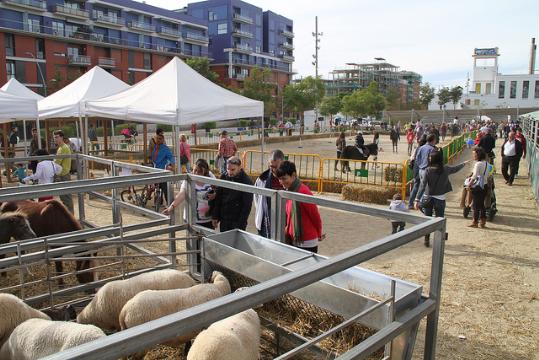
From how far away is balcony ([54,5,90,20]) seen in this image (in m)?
55.5

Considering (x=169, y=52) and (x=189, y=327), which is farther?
(x=169, y=52)

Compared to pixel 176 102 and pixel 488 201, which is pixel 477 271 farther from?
pixel 176 102

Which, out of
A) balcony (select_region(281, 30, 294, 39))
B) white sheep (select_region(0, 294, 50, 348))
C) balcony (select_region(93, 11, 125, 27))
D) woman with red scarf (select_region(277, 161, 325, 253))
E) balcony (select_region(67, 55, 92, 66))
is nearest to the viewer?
white sheep (select_region(0, 294, 50, 348))

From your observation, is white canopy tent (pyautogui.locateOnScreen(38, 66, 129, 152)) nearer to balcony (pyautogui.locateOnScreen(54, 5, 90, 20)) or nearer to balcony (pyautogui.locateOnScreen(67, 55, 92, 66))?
balcony (pyautogui.locateOnScreen(67, 55, 92, 66))

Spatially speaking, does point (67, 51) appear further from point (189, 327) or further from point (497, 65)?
point (497, 65)

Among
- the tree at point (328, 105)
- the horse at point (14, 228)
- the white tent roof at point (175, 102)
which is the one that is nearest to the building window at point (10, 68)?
the tree at point (328, 105)

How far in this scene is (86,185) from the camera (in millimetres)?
3709

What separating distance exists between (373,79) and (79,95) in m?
129

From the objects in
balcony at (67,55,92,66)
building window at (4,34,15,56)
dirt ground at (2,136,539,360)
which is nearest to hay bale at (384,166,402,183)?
dirt ground at (2,136,539,360)

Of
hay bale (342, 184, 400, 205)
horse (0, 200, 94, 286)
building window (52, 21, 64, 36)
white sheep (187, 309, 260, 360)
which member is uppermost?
building window (52, 21, 64, 36)

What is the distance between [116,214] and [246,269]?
2446 mm

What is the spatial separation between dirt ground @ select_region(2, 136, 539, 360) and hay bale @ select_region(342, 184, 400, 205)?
152 centimetres

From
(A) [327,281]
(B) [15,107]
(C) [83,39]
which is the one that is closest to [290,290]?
(A) [327,281]

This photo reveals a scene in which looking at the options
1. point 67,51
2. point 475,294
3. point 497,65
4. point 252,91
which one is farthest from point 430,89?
point 475,294
